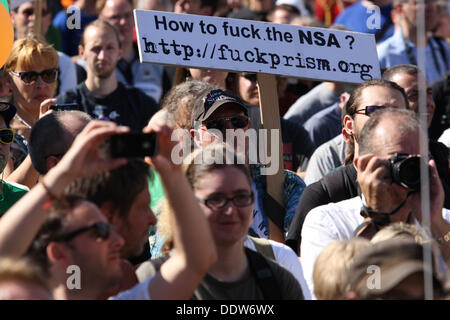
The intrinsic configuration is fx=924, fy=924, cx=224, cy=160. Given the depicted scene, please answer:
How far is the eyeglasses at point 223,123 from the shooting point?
431 centimetres

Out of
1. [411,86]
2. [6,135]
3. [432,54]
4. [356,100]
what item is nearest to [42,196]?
[6,135]

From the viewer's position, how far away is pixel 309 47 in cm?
469

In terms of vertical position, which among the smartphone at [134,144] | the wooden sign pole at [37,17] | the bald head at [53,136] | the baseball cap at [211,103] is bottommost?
the smartphone at [134,144]

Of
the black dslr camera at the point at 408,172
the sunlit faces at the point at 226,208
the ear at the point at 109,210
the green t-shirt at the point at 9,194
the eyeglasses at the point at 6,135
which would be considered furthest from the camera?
the eyeglasses at the point at 6,135

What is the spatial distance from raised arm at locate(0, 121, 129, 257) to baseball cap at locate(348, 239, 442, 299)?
869 millimetres

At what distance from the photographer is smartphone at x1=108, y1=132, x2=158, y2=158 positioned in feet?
8.75

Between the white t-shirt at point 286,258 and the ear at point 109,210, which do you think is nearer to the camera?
the ear at point 109,210

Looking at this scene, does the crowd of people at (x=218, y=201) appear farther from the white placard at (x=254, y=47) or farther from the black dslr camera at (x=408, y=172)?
the white placard at (x=254, y=47)

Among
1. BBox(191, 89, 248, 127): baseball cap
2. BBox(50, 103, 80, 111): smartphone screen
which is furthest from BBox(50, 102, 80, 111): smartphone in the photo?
BBox(191, 89, 248, 127): baseball cap

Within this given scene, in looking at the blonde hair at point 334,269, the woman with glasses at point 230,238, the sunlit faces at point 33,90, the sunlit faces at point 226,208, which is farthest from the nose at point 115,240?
the sunlit faces at point 33,90

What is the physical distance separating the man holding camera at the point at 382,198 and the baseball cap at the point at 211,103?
702 mm

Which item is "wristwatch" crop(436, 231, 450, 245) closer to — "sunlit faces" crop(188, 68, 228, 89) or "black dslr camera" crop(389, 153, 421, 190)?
"black dslr camera" crop(389, 153, 421, 190)

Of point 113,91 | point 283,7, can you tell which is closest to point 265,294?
point 113,91
